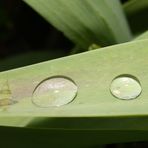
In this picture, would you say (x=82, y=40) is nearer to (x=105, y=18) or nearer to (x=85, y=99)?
(x=105, y=18)

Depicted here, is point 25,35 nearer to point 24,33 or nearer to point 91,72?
point 24,33

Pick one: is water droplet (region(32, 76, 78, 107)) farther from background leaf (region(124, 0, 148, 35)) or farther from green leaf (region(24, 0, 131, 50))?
background leaf (region(124, 0, 148, 35))

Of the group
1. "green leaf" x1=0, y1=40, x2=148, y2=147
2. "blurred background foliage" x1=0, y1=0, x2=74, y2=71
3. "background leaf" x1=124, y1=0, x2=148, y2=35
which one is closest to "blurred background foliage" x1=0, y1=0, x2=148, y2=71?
"blurred background foliage" x1=0, y1=0, x2=74, y2=71

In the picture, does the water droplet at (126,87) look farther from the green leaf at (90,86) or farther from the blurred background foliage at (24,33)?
the blurred background foliage at (24,33)

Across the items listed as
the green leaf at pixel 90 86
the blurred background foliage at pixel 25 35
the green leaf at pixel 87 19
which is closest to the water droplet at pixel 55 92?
the green leaf at pixel 90 86

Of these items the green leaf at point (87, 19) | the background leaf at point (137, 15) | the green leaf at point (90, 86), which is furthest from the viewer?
the background leaf at point (137, 15)

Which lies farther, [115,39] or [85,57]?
[115,39]

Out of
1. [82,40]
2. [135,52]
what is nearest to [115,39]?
[82,40]
